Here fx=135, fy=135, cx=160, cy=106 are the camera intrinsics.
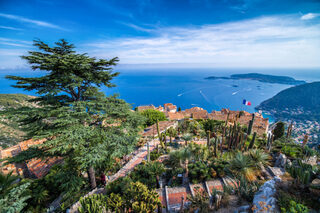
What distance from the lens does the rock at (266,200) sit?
12.1ft

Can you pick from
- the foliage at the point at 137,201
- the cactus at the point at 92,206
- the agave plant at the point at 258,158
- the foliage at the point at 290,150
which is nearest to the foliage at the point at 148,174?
the foliage at the point at 137,201

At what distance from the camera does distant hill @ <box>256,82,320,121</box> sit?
1821 inches

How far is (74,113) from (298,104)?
252 feet

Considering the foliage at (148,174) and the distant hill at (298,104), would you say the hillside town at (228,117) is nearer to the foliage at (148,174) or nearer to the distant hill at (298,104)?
the foliage at (148,174)

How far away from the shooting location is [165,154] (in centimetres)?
1136

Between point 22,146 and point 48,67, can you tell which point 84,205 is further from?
point 22,146

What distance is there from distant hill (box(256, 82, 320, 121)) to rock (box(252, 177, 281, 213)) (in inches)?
2252

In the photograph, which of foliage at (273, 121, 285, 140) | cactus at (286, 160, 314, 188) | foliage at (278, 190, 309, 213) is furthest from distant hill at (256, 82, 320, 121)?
foliage at (278, 190, 309, 213)

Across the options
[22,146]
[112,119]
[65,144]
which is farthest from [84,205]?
[22,146]

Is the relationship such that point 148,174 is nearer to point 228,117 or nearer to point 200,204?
point 200,204

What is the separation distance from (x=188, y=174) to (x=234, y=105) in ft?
236

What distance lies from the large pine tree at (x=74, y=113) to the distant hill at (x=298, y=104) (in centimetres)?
5992

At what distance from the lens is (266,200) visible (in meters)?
3.95

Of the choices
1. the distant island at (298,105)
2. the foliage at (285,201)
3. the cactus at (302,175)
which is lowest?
the distant island at (298,105)
